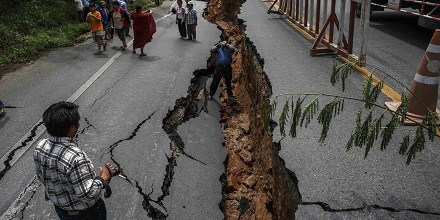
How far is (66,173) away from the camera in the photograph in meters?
2.18

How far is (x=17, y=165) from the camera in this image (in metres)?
4.32

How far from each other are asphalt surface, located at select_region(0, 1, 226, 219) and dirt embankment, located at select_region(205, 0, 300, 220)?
237 millimetres

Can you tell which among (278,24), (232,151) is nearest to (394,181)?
(232,151)

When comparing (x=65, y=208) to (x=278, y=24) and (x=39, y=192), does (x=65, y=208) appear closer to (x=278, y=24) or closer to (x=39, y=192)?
(x=39, y=192)

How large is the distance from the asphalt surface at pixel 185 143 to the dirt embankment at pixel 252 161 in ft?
0.57

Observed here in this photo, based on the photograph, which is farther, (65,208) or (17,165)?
(17,165)

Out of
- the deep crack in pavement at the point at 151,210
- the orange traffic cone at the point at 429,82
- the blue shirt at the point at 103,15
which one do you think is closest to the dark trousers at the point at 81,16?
the blue shirt at the point at 103,15

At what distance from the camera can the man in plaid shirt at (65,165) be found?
219cm

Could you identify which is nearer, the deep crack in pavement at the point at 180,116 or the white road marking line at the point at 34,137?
the deep crack in pavement at the point at 180,116

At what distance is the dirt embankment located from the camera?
3.88 meters

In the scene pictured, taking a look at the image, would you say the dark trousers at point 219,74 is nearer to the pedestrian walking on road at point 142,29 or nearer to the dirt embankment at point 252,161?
the dirt embankment at point 252,161

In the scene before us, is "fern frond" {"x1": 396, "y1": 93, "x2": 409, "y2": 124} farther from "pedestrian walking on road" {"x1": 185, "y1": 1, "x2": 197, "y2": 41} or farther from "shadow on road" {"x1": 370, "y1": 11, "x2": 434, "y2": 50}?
"pedestrian walking on road" {"x1": 185, "y1": 1, "x2": 197, "y2": 41}

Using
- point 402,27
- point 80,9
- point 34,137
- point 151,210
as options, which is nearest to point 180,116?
point 34,137

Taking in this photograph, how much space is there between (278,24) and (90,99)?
7.89 metres
